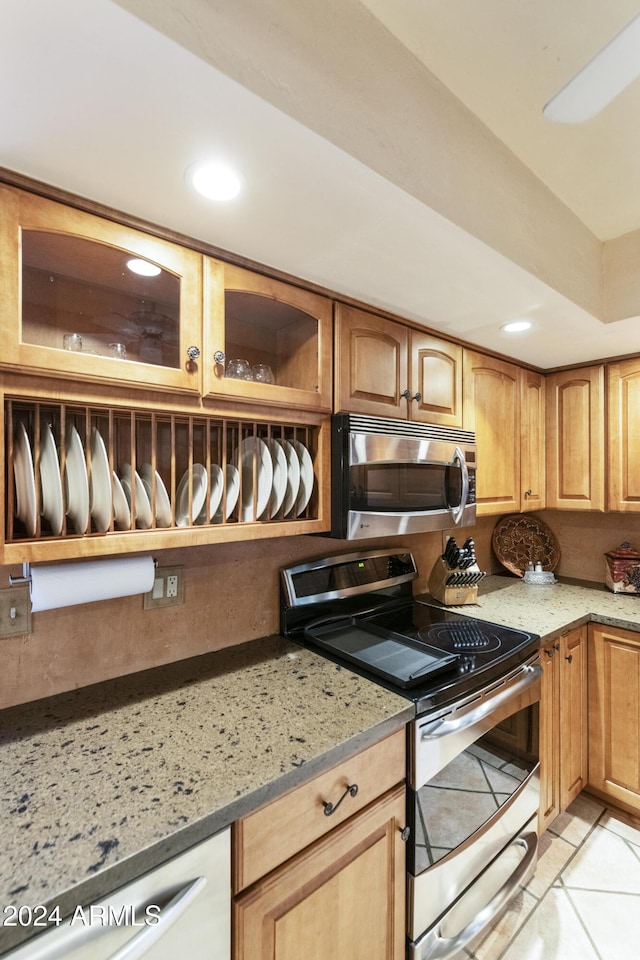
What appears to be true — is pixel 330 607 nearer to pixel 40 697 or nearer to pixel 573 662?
pixel 40 697

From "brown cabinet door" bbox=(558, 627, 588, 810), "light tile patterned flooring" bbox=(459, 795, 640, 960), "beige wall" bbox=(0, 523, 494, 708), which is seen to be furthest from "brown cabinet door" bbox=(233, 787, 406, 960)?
"brown cabinet door" bbox=(558, 627, 588, 810)

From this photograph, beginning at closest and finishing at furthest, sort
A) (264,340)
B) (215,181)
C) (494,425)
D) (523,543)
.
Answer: (215,181), (264,340), (494,425), (523,543)

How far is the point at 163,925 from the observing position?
71 centimetres

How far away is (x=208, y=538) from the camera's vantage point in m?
1.15

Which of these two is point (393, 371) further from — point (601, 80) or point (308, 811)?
point (308, 811)

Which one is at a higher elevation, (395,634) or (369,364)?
(369,364)

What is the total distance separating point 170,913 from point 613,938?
5.20ft

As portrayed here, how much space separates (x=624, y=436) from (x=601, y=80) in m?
1.85

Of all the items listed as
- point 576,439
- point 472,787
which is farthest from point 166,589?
point 576,439

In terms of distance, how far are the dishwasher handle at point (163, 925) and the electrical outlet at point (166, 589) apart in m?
0.73

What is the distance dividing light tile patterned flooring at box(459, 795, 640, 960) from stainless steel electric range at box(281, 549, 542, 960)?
0.11m

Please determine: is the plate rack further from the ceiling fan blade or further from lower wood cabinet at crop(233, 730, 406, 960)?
the ceiling fan blade

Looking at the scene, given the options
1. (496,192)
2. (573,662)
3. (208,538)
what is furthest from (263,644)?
(496,192)

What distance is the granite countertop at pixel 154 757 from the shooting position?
A: 691 mm
